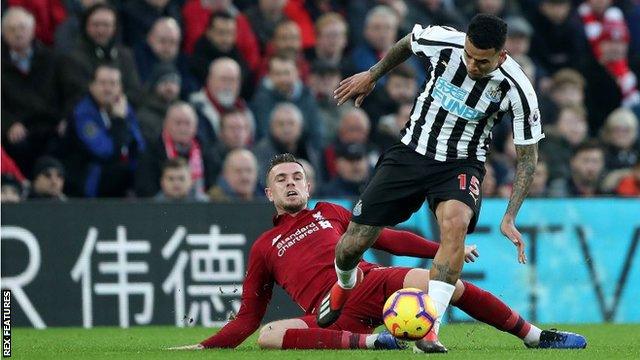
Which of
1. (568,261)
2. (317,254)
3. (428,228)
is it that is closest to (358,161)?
(428,228)

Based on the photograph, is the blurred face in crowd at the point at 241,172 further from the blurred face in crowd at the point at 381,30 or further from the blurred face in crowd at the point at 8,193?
the blurred face in crowd at the point at 381,30

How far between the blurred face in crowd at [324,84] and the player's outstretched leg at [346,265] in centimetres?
696

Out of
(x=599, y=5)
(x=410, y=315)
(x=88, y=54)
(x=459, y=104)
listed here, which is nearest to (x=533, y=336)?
(x=410, y=315)

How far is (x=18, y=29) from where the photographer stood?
13977mm

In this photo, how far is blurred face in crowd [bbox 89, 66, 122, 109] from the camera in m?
14.1

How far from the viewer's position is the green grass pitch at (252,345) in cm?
889

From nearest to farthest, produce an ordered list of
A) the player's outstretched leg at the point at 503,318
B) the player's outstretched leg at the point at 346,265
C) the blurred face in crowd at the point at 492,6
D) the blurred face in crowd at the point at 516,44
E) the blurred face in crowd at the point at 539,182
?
the player's outstretched leg at the point at 346,265, the player's outstretched leg at the point at 503,318, the blurred face in crowd at the point at 539,182, the blurred face in crowd at the point at 516,44, the blurred face in crowd at the point at 492,6

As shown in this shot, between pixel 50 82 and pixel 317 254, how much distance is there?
529cm

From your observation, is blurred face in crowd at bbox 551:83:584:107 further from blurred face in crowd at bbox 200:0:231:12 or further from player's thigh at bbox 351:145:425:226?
player's thigh at bbox 351:145:425:226

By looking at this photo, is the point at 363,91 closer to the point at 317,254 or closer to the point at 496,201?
the point at 317,254

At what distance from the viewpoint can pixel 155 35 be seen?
15109 millimetres

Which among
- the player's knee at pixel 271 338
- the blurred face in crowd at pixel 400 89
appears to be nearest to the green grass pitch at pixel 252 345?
the player's knee at pixel 271 338

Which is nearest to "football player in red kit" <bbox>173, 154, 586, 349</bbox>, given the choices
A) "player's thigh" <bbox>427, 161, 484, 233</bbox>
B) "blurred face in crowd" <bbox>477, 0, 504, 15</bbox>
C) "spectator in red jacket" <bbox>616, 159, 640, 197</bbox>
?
"player's thigh" <bbox>427, 161, 484, 233</bbox>

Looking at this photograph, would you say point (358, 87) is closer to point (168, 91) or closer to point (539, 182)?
point (168, 91)
